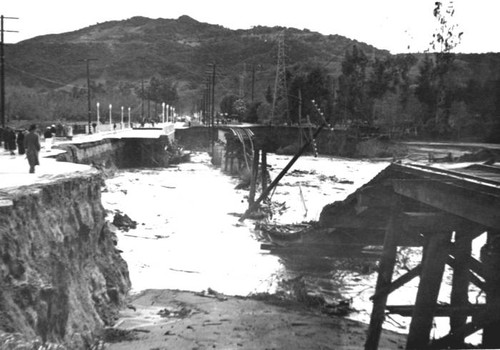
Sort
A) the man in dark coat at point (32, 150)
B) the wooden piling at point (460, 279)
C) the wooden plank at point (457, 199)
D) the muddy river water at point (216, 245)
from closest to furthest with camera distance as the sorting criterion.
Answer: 1. the wooden plank at point (457, 199)
2. the wooden piling at point (460, 279)
3. the man in dark coat at point (32, 150)
4. the muddy river water at point (216, 245)

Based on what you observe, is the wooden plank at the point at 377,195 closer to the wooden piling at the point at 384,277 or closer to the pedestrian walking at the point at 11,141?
the wooden piling at the point at 384,277

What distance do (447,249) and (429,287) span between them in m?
0.62

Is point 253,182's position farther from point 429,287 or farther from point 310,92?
point 310,92

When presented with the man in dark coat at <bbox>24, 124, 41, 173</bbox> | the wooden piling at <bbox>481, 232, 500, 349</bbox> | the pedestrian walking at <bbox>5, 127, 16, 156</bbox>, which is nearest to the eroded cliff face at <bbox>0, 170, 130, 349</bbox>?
the man in dark coat at <bbox>24, 124, 41, 173</bbox>

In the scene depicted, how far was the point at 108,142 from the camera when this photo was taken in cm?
4116

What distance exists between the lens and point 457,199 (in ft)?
23.6

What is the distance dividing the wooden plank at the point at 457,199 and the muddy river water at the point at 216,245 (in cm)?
468

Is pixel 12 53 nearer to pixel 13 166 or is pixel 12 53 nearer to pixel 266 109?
pixel 266 109

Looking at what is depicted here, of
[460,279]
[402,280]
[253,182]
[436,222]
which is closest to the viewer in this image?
[436,222]

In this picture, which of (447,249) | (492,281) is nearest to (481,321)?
(492,281)

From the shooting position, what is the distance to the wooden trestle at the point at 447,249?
6.95 metres

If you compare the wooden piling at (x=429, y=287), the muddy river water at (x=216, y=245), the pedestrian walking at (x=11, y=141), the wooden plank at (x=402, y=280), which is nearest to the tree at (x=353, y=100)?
the muddy river water at (x=216, y=245)

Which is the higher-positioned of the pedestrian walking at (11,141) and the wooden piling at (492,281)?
the pedestrian walking at (11,141)

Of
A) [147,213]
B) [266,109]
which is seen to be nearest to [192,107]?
[266,109]
